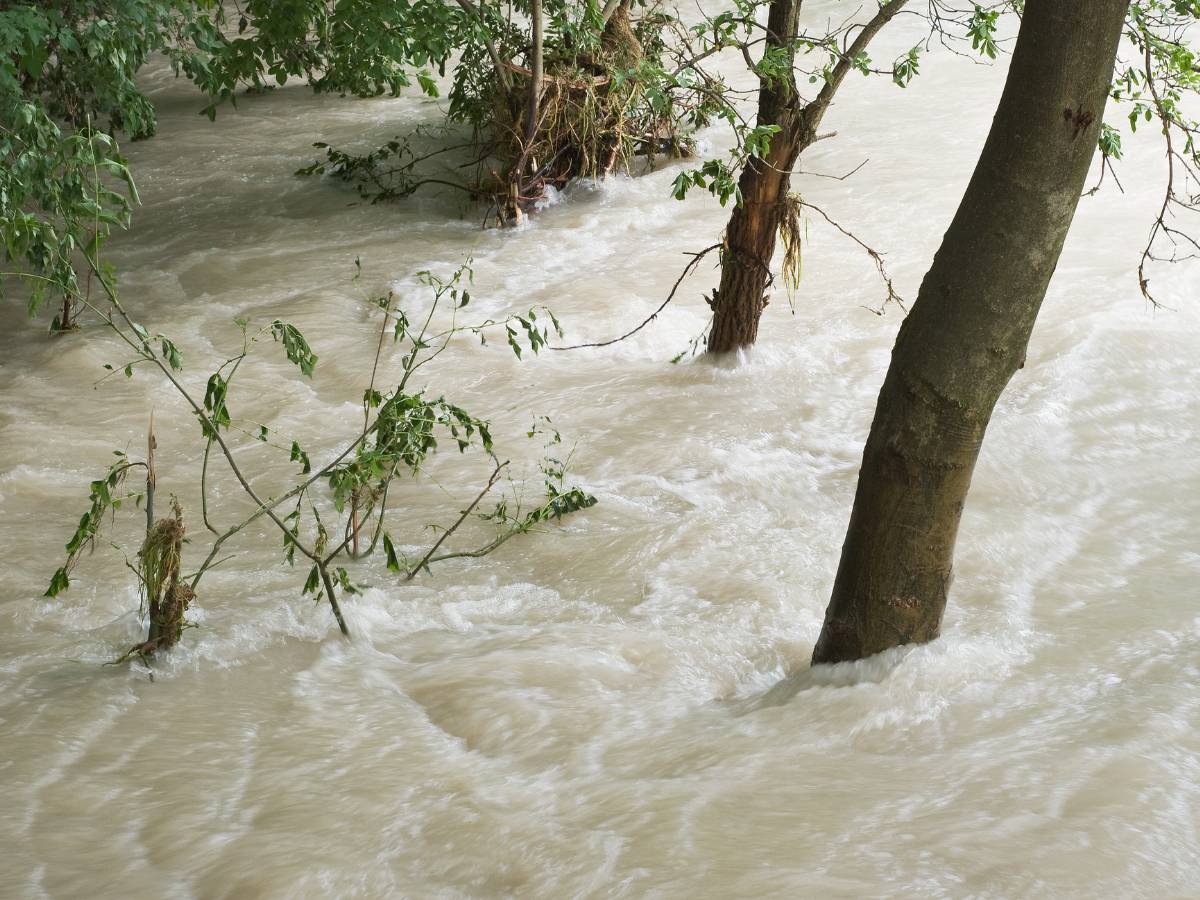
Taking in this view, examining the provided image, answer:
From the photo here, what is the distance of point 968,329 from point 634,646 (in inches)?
53.9

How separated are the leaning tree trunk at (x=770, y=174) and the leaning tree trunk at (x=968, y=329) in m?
2.18

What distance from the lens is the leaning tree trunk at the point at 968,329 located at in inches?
100

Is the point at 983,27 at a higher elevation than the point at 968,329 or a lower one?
higher

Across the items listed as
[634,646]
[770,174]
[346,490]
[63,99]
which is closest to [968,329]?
[634,646]

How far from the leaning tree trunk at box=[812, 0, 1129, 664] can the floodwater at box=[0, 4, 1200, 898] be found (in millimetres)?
219

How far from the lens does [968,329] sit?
2746 mm

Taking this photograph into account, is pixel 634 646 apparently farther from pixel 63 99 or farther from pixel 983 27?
pixel 63 99

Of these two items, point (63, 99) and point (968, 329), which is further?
point (63, 99)

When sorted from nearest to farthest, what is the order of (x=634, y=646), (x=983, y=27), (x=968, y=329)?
(x=968, y=329) < (x=634, y=646) < (x=983, y=27)

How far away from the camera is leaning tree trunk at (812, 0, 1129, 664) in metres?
2.54

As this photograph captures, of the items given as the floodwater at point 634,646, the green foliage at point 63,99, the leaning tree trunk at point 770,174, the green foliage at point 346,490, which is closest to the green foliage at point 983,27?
the leaning tree trunk at point 770,174

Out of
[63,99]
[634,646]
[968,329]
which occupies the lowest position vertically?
[634,646]

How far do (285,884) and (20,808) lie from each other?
0.77 meters

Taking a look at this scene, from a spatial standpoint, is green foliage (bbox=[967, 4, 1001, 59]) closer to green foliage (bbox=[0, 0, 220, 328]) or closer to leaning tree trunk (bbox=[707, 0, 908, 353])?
leaning tree trunk (bbox=[707, 0, 908, 353])
